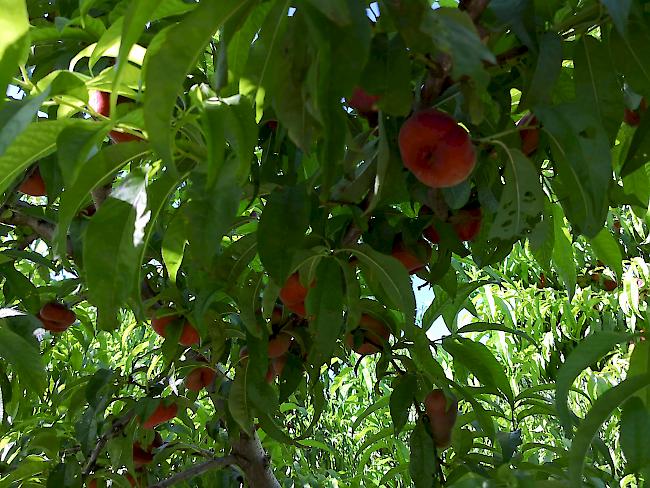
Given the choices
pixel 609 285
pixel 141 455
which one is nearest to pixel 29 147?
pixel 141 455

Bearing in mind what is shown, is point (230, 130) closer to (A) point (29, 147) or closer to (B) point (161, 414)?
(A) point (29, 147)

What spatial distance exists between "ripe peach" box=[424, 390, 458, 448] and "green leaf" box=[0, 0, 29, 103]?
82 centimetres

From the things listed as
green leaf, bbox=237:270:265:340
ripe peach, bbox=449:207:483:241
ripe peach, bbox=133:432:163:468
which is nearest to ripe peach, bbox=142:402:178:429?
ripe peach, bbox=133:432:163:468

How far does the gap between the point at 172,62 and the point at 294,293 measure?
0.50 meters

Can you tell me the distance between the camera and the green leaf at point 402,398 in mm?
1171

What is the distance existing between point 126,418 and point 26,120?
1140mm

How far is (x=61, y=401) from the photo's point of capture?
1.82m

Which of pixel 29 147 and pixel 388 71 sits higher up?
pixel 388 71

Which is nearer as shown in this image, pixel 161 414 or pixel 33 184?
pixel 33 184

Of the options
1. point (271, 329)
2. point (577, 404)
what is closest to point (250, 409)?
point (271, 329)

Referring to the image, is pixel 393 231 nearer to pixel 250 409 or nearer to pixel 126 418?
pixel 250 409

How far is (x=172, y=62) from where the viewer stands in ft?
1.77

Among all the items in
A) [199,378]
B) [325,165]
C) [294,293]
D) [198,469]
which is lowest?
[198,469]

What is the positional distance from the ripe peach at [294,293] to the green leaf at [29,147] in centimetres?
41
